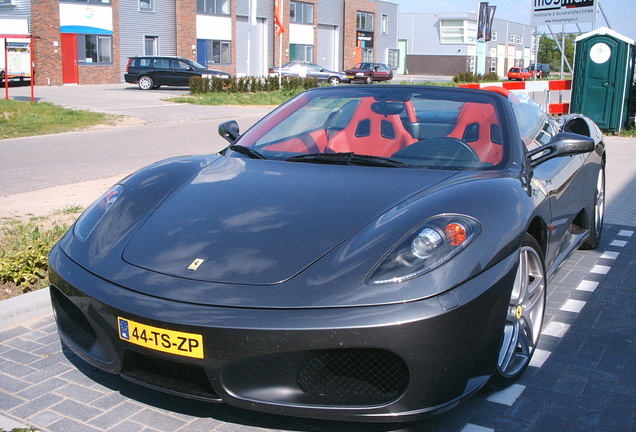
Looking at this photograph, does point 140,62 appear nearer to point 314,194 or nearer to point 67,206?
point 67,206

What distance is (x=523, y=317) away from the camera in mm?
3379

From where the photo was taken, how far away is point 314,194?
10.5ft

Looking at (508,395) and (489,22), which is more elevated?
(489,22)

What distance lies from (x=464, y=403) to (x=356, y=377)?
749mm

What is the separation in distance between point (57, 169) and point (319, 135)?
646cm

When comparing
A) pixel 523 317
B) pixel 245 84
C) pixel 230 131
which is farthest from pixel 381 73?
pixel 523 317

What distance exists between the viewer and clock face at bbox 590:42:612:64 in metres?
14.3

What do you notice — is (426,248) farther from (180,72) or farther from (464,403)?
(180,72)

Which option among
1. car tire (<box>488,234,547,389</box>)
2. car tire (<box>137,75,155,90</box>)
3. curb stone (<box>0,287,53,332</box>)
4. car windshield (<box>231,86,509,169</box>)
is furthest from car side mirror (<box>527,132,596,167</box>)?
car tire (<box>137,75,155,90</box>)

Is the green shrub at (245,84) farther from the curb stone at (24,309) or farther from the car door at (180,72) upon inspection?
the curb stone at (24,309)

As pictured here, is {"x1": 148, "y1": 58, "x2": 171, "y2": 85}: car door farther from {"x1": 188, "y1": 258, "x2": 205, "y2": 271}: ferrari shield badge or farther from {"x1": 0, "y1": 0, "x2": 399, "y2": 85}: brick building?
{"x1": 188, "y1": 258, "x2": 205, "y2": 271}: ferrari shield badge

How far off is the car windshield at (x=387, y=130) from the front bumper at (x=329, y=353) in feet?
3.74

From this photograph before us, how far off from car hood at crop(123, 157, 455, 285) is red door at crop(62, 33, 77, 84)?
36711 millimetres

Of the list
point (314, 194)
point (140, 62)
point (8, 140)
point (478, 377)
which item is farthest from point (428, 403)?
point (140, 62)
